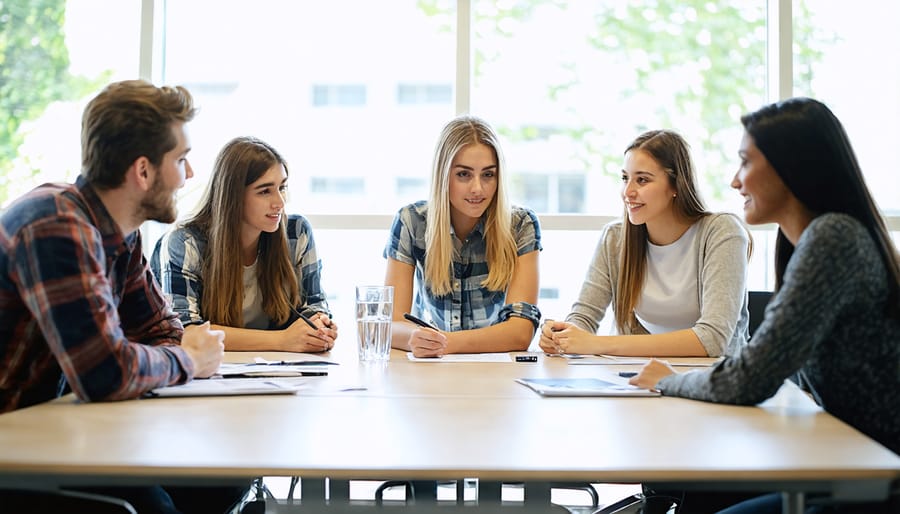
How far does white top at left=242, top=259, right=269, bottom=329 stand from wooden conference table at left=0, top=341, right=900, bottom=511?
1024 millimetres

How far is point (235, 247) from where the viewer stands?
8.59 ft

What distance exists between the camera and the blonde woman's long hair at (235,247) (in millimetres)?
2596

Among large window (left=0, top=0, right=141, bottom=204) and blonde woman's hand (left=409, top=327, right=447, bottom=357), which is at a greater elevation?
large window (left=0, top=0, right=141, bottom=204)

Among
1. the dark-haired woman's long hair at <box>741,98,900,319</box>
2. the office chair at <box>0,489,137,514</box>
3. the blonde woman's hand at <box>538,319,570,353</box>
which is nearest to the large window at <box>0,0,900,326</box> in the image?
the blonde woman's hand at <box>538,319,570,353</box>

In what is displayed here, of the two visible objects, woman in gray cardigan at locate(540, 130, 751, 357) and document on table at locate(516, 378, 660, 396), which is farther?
woman in gray cardigan at locate(540, 130, 751, 357)

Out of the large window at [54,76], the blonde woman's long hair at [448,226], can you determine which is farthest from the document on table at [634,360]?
the large window at [54,76]

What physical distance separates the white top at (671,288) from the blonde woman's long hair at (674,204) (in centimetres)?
3

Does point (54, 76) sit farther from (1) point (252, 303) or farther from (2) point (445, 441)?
(2) point (445, 441)

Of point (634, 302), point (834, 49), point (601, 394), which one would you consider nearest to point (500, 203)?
point (634, 302)

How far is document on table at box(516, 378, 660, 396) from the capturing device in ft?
5.55

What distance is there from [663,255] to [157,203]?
5.30ft

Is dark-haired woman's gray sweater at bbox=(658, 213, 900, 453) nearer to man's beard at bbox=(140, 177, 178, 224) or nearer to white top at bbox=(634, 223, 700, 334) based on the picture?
white top at bbox=(634, 223, 700, 334)

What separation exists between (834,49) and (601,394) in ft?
9.71

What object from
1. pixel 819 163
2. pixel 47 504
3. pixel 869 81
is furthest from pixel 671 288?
pixel 869 81
